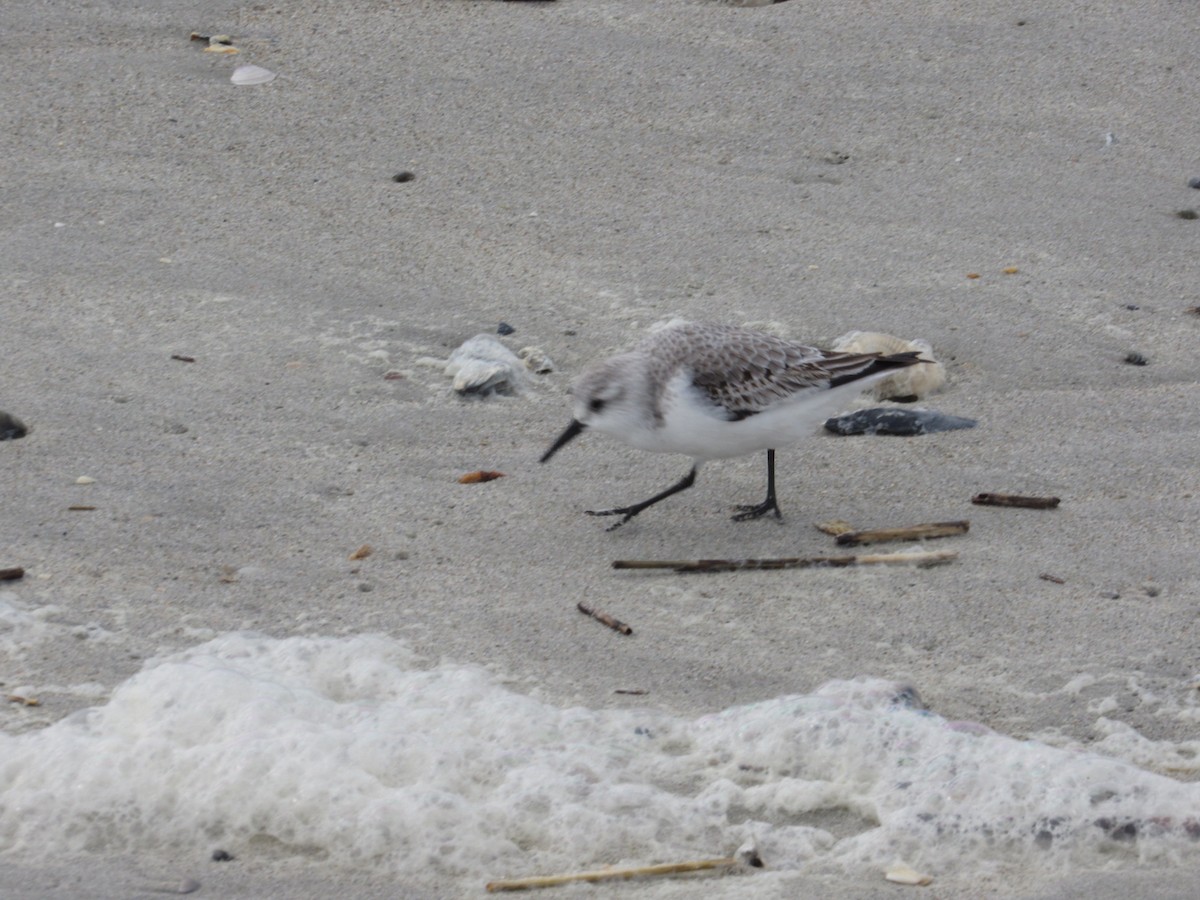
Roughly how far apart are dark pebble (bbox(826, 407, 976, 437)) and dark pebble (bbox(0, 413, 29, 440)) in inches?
97.7

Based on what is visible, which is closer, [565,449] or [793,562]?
[793,562]

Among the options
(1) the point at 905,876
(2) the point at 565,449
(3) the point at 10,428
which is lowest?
(1) the point at 905,876

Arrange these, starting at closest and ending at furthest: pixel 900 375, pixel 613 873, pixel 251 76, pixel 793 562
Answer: pixel 613 873 → pixel 793 562 → pixel 900 375 → pixel 251 76

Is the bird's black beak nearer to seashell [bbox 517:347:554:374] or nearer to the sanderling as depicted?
the sanderling

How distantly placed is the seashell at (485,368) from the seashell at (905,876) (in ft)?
8.06

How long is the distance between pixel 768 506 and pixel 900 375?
2.87 ft

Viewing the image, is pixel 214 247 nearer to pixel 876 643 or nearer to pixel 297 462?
pixel 297 462

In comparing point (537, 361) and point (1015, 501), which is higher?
point (537, 361)

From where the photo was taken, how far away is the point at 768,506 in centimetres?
→ 452

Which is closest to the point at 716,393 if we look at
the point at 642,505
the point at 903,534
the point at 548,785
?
the point at 642,505

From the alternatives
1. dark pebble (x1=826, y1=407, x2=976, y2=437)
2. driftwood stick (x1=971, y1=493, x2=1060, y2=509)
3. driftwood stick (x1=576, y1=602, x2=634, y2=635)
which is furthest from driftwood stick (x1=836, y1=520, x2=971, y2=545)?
driftwood stick (x1=576, y1=602, x2=634, y2=635)

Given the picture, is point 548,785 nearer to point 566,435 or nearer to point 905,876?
point 905,876

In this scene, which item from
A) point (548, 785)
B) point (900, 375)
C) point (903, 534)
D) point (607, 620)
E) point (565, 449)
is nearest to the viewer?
point (548, 785)

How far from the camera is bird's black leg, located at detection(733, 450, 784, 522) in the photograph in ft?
14.8
